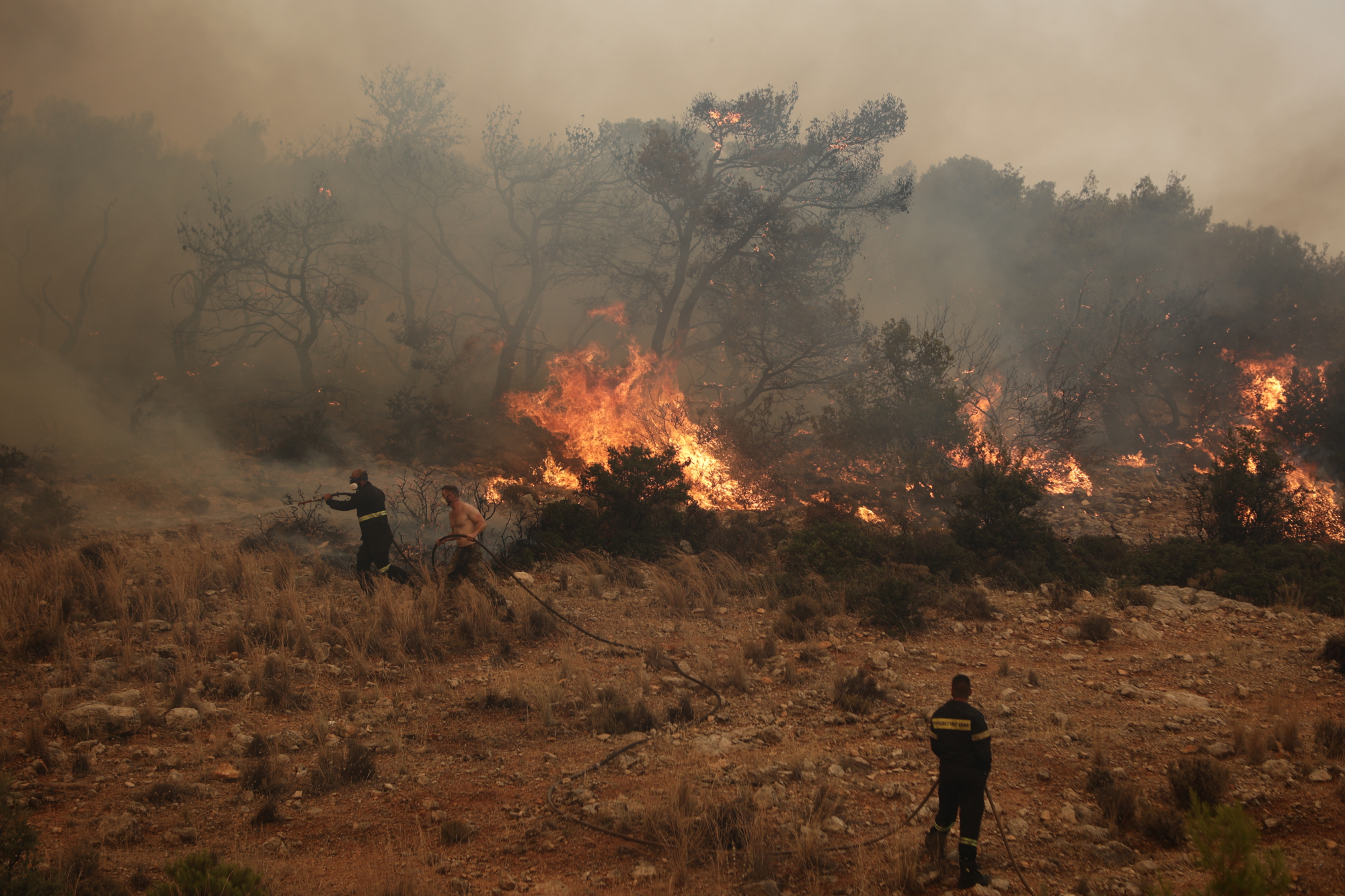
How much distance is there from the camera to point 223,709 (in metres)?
6.56

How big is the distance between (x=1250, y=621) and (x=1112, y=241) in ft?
81.1

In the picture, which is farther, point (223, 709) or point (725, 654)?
point (725, 654)

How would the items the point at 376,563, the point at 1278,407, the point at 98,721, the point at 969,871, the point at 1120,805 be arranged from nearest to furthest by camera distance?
1. the point at 969,871
2. the point at 1120,805
3. the point at 98,721
4. the point at 376,563
5. the point at 1278,407

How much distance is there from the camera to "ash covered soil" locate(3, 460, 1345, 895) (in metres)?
4.62

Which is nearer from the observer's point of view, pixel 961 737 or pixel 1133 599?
pixel 961 737

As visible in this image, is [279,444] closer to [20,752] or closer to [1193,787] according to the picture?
[20,752]

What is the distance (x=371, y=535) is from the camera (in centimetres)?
990

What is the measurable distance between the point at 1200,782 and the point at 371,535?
912cm

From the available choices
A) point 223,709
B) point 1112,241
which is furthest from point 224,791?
point 1112,241

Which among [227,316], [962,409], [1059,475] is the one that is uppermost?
[227,316]

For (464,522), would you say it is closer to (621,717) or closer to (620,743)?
(621,717)

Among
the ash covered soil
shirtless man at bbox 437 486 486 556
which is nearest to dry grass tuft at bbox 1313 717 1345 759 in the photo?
the ash covered soil

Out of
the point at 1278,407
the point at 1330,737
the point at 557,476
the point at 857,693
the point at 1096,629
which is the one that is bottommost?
the point at 857,693

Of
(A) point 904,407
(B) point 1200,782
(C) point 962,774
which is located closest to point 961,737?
(C) point 962,774
